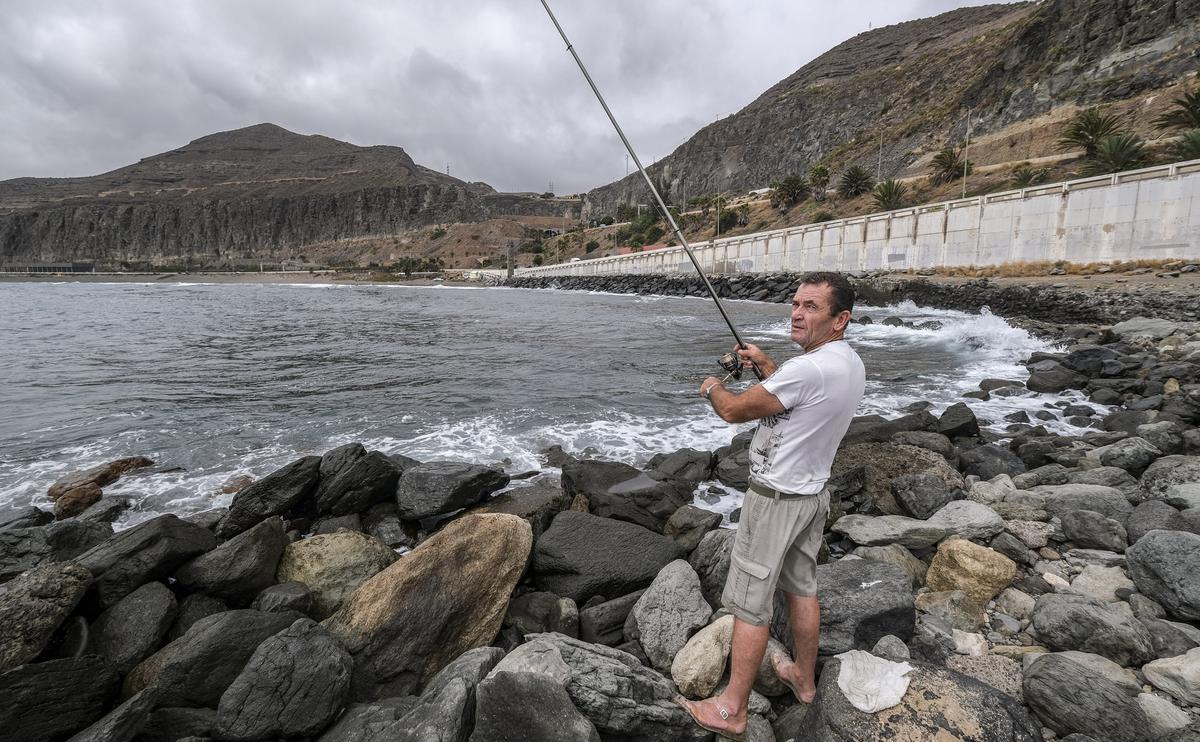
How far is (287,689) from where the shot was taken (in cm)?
310

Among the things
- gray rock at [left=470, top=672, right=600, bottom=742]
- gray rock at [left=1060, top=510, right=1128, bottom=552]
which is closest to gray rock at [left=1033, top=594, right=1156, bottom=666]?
gray rock at [left=1060, top=510, right=1128, bottom=552]

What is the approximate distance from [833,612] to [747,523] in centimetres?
119

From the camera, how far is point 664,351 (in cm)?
1872

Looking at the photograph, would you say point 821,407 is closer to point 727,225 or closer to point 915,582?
point 915,582

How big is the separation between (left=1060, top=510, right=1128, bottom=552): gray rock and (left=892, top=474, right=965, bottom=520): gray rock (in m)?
0.99

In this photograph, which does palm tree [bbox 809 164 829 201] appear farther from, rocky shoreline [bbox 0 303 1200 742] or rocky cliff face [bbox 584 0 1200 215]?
rocky shoreline [bbox 0 303 1200 742]

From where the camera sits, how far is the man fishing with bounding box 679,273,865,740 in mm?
2643

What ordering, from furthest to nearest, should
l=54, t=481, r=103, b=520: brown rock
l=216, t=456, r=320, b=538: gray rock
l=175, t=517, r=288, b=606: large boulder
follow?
l=54, t=481, r=103, b=520: brown rock → l=216, t=456, r=320, b=538: gray rock → l=175, t=517, r=288, b=606: large boulder

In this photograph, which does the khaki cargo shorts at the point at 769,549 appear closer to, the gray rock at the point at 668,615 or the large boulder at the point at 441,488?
the gray rock at the point at 668,615

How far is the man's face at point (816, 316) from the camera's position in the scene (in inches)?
106

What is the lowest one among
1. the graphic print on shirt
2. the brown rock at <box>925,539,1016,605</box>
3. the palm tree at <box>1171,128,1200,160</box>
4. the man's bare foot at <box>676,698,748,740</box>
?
the man's bare foot at <box>676,698,748,740</box>

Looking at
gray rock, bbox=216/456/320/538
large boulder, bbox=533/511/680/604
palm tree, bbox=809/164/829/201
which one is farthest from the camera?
palm tree, bbox=809/164/829/201

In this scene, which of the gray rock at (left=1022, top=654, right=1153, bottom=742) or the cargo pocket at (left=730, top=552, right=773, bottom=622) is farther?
the cargo pocket at (left=730, top=552, right=773, bottom=622)

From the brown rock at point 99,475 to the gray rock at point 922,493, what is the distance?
32.4ft
